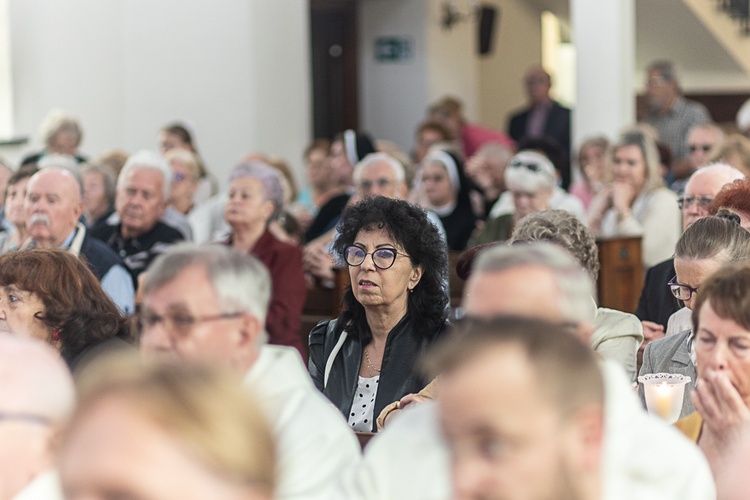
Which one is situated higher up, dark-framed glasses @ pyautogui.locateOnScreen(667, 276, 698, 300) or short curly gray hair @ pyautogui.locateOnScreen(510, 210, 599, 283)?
short curly gray hair @ pyautogui.locateOnScreen(510, 210, 599, 283)

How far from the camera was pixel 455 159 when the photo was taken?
7.71m

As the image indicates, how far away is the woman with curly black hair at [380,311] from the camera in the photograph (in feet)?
12.7

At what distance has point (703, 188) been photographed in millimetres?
5027

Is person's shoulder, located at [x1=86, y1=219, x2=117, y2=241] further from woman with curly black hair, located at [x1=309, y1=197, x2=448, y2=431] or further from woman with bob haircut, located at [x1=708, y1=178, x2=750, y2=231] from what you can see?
woman with bob haircut, located at [x1=708, y1=178, x2=750, y2=231]

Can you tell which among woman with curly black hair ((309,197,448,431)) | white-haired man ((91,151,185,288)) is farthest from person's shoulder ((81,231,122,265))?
woman with curly black hair ((309,197,448,431))

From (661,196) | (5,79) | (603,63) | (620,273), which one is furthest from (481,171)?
(5,79)

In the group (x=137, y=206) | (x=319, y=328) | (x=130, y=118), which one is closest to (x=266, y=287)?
(x=319, y=328)

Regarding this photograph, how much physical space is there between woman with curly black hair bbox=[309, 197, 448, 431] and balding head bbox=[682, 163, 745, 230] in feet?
4.26

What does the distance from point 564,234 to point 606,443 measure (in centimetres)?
202

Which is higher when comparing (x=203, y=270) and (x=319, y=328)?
(x=203, y=270)

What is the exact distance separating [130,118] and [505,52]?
217 inches

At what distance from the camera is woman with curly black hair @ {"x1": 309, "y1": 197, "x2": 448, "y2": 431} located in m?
3.86

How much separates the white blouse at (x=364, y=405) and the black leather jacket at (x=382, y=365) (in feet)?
0.05

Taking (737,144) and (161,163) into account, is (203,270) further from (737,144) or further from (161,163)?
(737,144)
